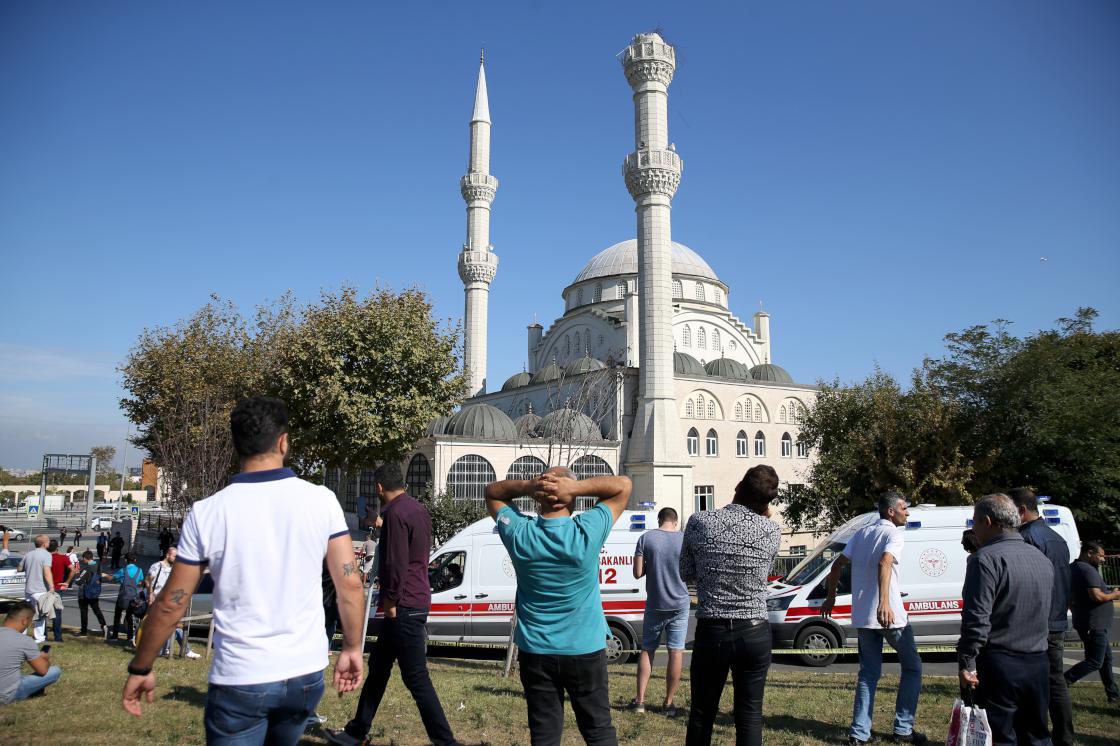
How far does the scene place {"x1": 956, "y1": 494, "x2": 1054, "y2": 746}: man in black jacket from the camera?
12.7 feet

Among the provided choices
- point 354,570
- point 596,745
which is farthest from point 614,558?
point 354,570

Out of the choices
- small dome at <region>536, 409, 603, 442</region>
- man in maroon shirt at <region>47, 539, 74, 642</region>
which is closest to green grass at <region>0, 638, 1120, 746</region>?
man in maroon shirt at <region>47, 539, 74, 642</region>

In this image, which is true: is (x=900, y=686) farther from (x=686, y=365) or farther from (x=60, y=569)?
(x=686, y=365)

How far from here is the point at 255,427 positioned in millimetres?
2912

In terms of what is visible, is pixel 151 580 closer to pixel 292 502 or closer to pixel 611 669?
pixel 611 669

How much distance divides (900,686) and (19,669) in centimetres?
680

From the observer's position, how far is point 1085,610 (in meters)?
6.82

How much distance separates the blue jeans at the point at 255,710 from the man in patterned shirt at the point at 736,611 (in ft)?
7.28

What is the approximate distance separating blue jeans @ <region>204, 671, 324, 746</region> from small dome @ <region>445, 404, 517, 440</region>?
1084 inches

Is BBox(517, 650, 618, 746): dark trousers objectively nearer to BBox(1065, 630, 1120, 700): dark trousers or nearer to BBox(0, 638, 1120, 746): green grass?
BBox(0, 638, 1120, 746): green grass

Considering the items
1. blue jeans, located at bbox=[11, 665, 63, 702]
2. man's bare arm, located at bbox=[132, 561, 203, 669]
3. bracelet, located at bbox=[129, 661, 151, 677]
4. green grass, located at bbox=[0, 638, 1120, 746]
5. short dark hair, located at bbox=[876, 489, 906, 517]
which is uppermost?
short dark hair, located at bbox=[876, 489, 906, 517]

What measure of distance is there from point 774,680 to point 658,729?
263cm

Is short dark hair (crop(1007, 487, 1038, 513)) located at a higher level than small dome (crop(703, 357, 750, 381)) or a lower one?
lower

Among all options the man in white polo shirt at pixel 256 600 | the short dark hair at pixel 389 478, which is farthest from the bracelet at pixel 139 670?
the short dark hair at pixel 389 478
